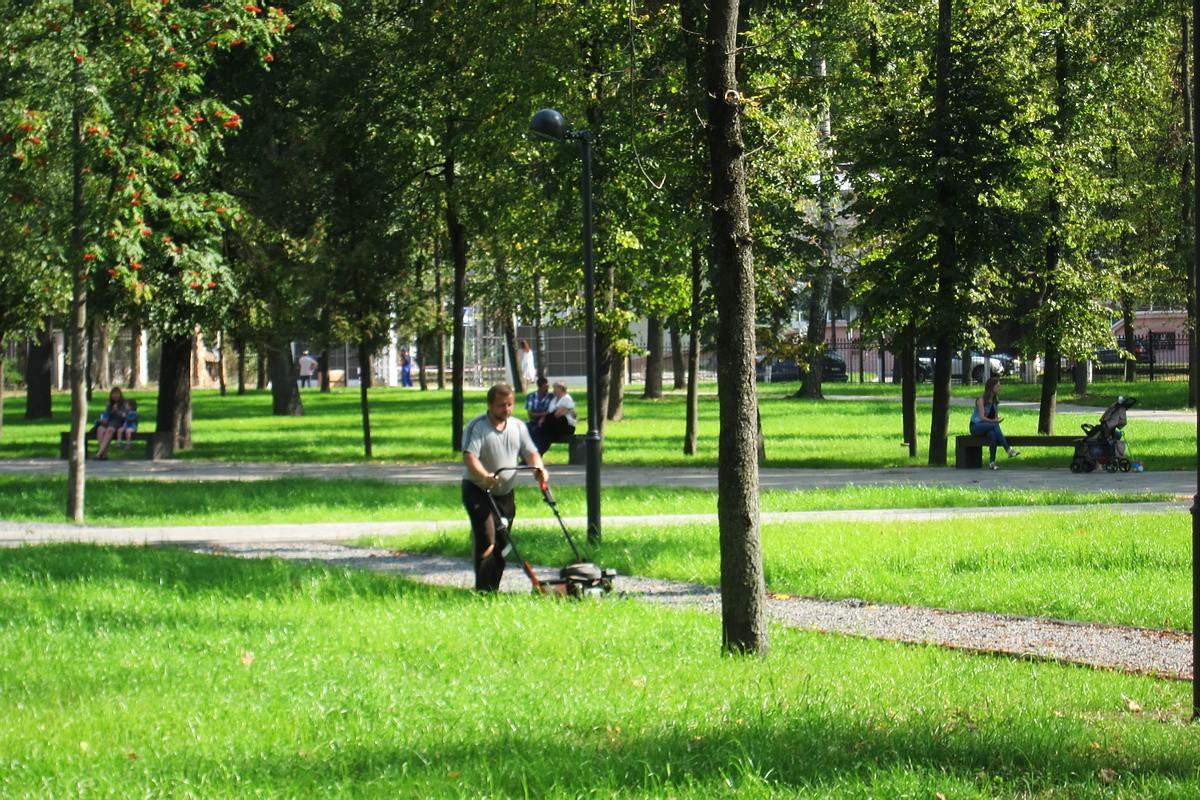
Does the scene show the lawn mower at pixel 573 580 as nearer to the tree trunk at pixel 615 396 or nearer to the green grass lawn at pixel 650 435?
the green grass lawn at pixel 650 435

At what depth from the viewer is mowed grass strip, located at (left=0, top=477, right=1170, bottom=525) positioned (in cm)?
1778

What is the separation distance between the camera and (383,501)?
63.1 feet

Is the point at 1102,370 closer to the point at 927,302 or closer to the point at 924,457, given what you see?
the point at 924,457

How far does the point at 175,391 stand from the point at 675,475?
12.8m

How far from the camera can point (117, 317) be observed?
29.2 meters

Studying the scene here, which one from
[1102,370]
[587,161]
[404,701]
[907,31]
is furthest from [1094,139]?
[1102,370]

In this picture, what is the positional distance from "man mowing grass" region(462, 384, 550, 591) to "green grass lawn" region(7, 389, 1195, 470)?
45.5ft

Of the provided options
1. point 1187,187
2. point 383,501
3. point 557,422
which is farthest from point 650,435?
point 1187,187

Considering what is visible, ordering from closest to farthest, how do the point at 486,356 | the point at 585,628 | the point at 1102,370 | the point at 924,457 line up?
the point at 585,628 < the point at 924,457 < the point at 1102,370 < the point at 486,356

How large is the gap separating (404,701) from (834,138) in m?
20.2

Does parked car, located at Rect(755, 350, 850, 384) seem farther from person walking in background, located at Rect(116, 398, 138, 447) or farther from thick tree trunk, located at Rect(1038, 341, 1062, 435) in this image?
person walking in background, located at Rect(116, 398, 138, 447)

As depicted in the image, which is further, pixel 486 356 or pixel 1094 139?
pixel 486 356

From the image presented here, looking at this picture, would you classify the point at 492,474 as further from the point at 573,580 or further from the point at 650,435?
the point at 650,435

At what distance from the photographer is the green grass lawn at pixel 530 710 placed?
18.6ft
